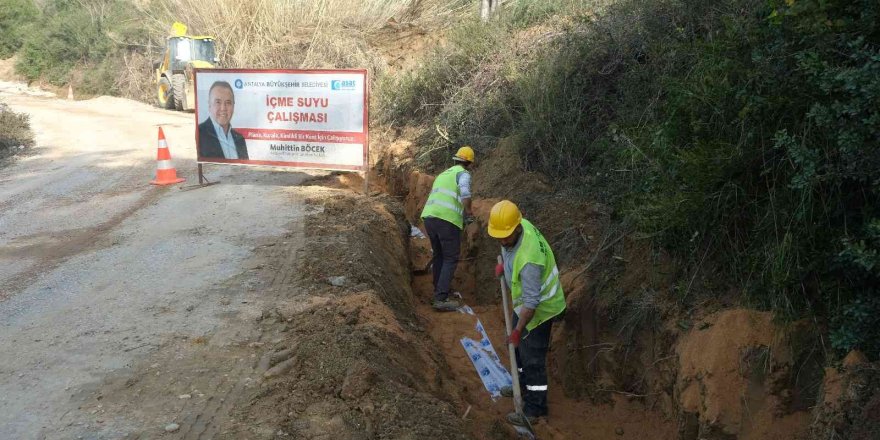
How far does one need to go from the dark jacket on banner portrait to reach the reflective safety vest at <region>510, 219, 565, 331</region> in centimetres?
654

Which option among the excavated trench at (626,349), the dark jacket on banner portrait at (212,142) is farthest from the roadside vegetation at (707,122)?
the dark jacket on banner portrait at (212,142)

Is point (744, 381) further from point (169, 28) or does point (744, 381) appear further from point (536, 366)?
point (169, 28)

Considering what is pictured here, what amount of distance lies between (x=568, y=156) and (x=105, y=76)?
102 ft

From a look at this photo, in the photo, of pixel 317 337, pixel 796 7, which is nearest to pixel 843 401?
pixel 796 7

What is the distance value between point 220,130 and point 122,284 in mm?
5075

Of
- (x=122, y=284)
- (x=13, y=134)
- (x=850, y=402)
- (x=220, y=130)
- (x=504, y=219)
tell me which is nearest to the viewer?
(x=850, y=402)

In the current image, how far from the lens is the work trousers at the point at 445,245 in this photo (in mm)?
8055

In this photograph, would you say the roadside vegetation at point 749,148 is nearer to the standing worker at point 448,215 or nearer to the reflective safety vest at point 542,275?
the reflective safety vest at point 542,275

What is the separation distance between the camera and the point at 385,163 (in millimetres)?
13328

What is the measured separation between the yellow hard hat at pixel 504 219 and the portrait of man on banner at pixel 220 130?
652cm

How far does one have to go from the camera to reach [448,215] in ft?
26.1

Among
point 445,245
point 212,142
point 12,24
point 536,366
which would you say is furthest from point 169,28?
point 536,366

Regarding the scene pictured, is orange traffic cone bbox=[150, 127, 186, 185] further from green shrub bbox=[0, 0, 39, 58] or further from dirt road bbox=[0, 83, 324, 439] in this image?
green shrub bbox=[0, 0, 39, 58]

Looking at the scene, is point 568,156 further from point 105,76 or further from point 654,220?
point 105,76
